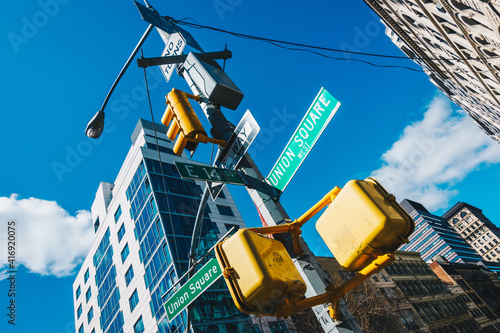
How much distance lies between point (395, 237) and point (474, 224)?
575 ft

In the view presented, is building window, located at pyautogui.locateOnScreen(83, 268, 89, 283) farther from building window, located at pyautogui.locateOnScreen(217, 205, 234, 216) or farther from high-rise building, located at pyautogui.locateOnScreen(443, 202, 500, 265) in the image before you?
high-rise building, located at pyautogui.locateOnScreen(443, 202, 500, 265)

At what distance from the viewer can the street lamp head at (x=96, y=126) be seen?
6.39 m

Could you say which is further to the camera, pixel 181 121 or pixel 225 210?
pixel 225 210

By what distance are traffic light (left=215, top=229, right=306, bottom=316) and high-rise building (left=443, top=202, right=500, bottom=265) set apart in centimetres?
17138

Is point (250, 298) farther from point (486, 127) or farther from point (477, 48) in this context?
point (486, 127)

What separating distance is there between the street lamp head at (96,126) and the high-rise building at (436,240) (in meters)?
133

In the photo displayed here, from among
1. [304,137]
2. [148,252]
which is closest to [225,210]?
[148,252]

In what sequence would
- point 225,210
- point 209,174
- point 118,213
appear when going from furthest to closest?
point 118,213
point 225,210
point 209,174

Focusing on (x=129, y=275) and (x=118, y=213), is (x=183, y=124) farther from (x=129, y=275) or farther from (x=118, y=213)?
(x=118, y=213)

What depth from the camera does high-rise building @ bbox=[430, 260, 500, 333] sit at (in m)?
54.0

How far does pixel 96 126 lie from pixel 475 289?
77.4 m

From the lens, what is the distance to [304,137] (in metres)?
3.43

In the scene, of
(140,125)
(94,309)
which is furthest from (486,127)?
(94,309)

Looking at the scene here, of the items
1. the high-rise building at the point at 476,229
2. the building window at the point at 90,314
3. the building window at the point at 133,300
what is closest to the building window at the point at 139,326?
the building window at the point at 133,300
